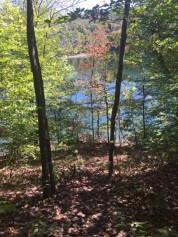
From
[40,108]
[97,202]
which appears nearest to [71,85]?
[40,108]

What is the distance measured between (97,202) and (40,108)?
3.04 metres

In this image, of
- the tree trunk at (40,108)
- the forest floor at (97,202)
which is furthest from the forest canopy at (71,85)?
the forest floor at (97,202)

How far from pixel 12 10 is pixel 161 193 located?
10.0 meters

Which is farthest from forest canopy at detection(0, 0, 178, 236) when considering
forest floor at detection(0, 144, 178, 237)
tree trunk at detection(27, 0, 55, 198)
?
forest floor at detection(0, 144, 178, 237)

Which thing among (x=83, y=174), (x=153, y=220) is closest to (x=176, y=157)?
(x=83, y=174)

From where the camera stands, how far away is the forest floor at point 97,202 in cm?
548

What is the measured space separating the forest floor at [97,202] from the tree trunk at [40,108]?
1.68ft

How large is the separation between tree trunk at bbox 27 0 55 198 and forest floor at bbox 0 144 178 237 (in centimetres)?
51

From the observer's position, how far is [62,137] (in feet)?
35.8

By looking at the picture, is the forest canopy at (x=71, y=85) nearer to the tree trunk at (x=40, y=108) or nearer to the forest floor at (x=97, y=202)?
the tree trunk at (x=40, y=108)

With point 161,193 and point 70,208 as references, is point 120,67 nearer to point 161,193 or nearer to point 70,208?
point 161,193

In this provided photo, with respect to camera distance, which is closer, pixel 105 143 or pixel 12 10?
pixel 12 10

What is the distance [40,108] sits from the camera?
24.2 ft

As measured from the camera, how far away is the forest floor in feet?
18.0
